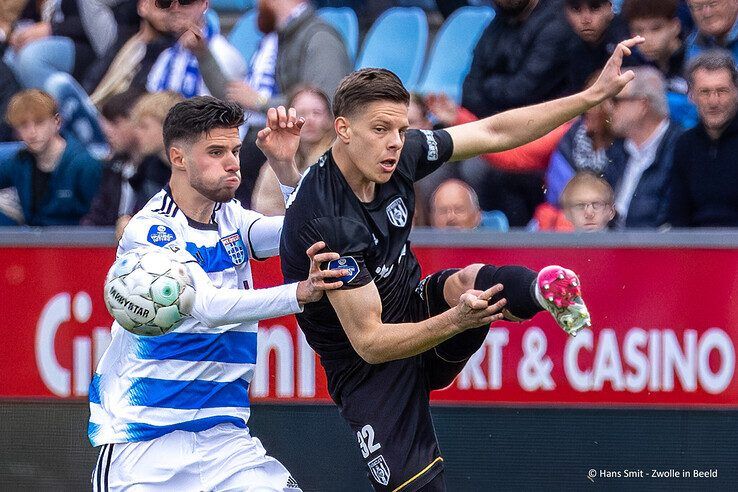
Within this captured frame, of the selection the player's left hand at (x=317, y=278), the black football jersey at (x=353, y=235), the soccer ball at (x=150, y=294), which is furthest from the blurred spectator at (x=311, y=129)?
the player's left hand at (x=317, y=278)

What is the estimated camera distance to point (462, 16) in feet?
23.6

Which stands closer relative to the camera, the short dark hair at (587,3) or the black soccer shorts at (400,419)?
the black soccer shorts at (400,419)

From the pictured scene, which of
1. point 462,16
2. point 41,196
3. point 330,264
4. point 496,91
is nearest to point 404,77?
point 462,16

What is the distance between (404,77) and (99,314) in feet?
8.67

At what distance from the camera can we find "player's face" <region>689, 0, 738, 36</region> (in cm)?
631

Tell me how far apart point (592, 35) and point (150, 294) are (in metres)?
3.39

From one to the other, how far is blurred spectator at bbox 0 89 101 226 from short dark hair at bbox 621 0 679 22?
3146 millimetres

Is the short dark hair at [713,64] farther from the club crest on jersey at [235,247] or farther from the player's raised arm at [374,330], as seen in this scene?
the club crest on jersey at [235,247]

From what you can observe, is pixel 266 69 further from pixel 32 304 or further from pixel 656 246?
pixel 656 246

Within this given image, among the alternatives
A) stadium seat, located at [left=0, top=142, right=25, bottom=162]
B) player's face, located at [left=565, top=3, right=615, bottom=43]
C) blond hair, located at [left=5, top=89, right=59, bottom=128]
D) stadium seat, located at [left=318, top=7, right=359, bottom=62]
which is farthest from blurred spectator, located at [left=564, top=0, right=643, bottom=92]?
stadium seat, located at [left=0, top=142, right=25, bottom=162]

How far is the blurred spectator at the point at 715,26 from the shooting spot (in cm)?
631

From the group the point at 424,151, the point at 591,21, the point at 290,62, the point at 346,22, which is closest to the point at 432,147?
the point at 424,151

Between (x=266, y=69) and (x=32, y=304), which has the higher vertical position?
(x=266, y=69)

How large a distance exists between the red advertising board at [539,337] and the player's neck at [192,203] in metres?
1.63
